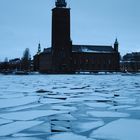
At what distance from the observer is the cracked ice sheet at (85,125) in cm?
628

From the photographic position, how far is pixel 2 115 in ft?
26.3

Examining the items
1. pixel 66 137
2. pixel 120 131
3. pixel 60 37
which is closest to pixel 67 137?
pixel 66 137

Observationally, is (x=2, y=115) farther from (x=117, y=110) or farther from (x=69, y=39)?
(x=69, y=39)

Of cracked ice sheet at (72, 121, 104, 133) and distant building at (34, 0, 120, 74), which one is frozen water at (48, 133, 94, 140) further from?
distant building at (34, 0, 120, 74)

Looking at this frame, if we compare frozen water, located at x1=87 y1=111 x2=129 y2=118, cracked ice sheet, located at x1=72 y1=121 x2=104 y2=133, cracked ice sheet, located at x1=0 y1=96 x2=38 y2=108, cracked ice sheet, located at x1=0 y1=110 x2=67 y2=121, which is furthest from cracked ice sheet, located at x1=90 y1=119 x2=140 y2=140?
cracked ice sheet, located at x1=0 y1=96 x2=38 y2=108

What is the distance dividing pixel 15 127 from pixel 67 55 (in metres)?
80.0

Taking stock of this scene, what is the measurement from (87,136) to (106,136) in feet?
1.13

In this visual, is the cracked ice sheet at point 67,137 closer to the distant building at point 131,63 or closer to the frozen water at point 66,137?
the frozen water at point 66,137

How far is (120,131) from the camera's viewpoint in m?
6.10

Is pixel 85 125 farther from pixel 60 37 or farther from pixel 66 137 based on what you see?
pixel 60 37

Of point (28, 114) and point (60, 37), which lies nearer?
point (28, 114)

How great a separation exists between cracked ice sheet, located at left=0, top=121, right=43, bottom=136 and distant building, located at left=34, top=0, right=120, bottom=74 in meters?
75.8

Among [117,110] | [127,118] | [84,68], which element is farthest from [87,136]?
[84,68]

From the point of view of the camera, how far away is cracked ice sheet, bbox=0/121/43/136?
593cm
